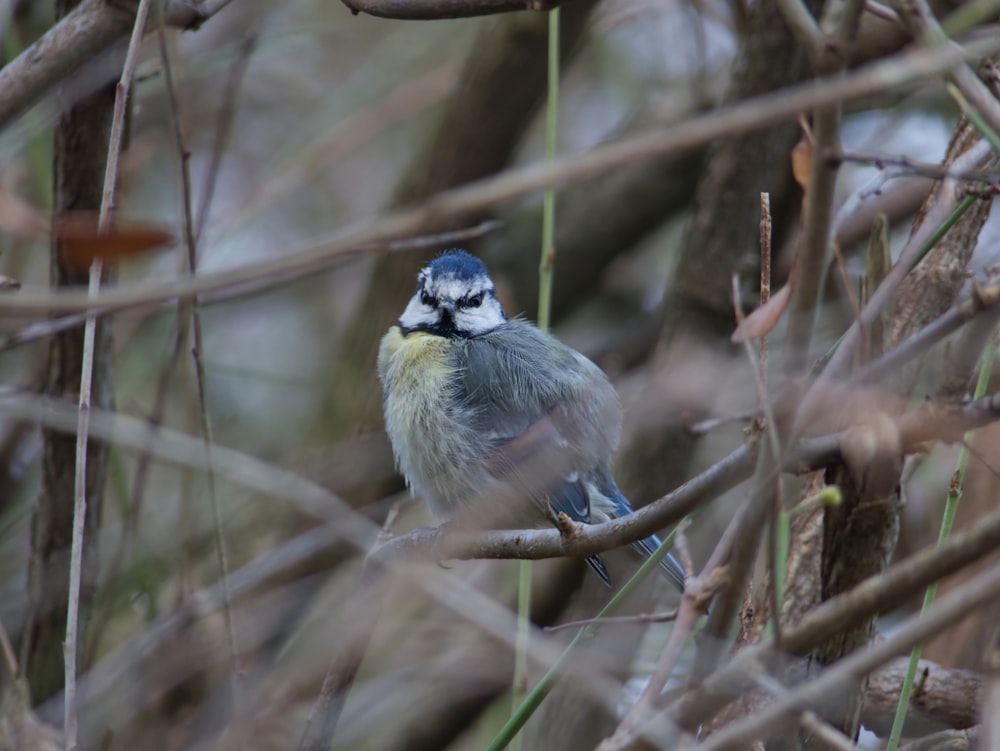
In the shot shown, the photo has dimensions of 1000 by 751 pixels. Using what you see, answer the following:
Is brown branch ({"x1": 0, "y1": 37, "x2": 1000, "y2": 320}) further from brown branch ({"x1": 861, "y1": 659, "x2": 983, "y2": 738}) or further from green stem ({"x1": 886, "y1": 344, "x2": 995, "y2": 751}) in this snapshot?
brown branch ({"x1": 861, "y1": 659, "x2": 983, "y2": 738})

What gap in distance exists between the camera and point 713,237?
3.56 metres

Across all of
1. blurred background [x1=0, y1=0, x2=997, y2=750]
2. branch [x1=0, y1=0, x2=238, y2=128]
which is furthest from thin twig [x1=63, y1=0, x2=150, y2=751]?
branch [x1=0, y1=0, x2=238, y2=128]

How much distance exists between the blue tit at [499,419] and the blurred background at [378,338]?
0.21 m

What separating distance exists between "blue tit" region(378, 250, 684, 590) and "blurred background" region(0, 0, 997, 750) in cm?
21

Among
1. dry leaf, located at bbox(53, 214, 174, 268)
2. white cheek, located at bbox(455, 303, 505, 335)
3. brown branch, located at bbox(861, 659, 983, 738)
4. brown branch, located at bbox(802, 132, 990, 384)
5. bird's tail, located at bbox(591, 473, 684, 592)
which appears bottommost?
brown branch, located at bbox(861, 659, 983, 738)

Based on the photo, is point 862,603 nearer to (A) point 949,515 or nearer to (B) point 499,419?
(A) point 949,515

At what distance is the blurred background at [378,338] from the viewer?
Result: 2.85 m

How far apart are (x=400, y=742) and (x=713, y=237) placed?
6.17 feet

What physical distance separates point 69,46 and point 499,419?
4.62 feet

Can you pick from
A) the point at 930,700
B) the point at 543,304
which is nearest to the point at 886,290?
the point at 543,304

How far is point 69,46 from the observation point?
2.32m

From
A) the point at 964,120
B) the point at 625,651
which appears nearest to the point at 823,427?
the point at 964,120

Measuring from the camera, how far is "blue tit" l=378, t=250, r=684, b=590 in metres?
2.96

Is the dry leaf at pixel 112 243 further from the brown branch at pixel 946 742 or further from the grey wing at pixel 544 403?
the grey wing at pixel 544 403
